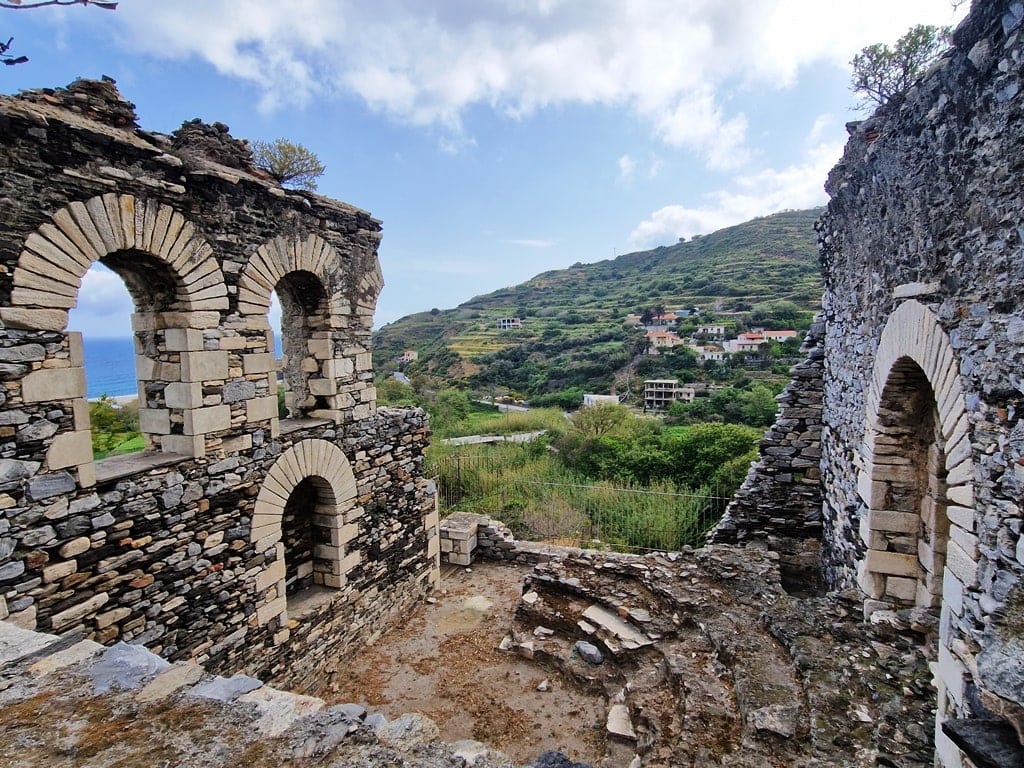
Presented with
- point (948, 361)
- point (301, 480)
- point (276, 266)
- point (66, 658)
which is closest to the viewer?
point (66, 658)

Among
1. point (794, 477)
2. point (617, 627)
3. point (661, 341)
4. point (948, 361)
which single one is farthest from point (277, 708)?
point (661, 341)

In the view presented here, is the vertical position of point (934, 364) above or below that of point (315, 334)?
below

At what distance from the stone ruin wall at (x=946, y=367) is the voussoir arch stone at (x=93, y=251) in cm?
584

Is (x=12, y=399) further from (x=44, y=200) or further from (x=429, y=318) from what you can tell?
(x=429, y=318)

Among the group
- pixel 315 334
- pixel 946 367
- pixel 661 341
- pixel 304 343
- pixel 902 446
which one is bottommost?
pixel 902 446

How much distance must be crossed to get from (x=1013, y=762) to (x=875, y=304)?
4.29 meters

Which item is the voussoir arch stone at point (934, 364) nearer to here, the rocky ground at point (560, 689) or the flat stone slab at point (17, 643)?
the rocky ground at point (560, 689)

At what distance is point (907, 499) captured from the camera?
5.26 m

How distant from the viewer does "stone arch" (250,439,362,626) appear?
5.76m

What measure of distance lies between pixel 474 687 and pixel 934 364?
5.73 m

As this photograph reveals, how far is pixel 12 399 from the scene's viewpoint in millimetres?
3828

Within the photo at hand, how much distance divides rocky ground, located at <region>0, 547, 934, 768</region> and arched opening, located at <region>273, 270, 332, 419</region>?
3285 millimetres

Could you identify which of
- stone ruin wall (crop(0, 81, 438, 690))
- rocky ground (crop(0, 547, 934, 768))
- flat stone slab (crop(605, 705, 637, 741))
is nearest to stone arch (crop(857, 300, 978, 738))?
rocky ground (crop(0, 547, 934, 768))

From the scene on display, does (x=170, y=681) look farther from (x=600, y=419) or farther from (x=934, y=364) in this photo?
(x=600, y=419)
